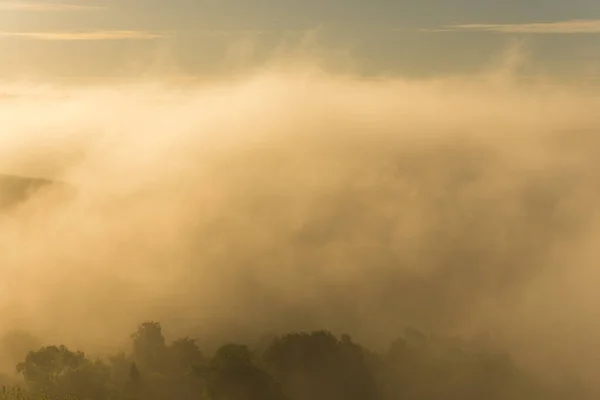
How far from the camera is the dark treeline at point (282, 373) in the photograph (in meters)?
93.8

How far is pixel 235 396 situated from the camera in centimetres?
9644

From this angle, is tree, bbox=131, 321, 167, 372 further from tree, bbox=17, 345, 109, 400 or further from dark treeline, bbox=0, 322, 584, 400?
tree, bbox=17, 345, 109, 400

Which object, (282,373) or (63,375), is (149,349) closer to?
(282,373)

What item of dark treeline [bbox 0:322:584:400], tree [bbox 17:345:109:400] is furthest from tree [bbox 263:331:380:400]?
tree [bbox 17:345:109:400]

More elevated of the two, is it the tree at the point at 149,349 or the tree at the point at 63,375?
the tree at the point at 149,349

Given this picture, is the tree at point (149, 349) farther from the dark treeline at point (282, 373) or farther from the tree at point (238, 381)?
the tree at point (238, 381)

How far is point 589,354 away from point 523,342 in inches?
725

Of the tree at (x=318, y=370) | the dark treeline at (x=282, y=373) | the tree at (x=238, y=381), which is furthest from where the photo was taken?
the tree at (x=318, y=370)

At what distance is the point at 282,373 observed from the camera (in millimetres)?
116812

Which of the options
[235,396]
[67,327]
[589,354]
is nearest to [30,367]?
[235,396]

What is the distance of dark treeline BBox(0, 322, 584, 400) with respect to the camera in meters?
93.8

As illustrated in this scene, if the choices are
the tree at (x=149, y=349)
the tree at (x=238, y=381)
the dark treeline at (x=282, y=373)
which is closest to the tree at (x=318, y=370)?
the dark treeline at (x=282, y=373)

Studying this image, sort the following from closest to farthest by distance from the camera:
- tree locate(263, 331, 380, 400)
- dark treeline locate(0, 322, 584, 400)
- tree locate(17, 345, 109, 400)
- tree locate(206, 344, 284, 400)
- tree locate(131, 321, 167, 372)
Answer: tree locate(17, 345, 109, 400)
dark treeline locate(0, 322, 584, 400)
tree locate(206, 344, 284, 400)
tree locate(263, 331, 380, 400)
tree locate(131, 321, 167, 372)

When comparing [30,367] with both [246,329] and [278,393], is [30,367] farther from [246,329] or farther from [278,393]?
[246,329]
